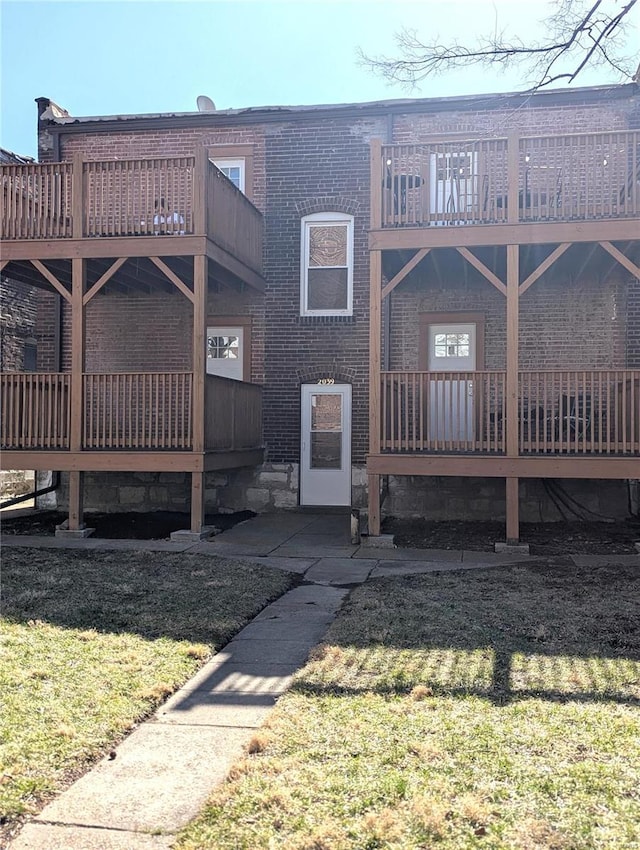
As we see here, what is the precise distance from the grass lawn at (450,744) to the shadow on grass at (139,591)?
105 centimetres

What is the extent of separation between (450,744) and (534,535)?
282 inches

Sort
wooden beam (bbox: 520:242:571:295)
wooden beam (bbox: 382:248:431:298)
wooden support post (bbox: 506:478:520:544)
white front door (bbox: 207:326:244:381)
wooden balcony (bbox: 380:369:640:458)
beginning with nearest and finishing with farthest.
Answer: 1. wooden beam (bbox: 520:242:571:295)
2. wooden balcony (bbox: 380:369:640:458)
3. wooden support post (bbox: 506:478:520:544)
4. wooden beam (bbox: 382:248:431:298)
5. white front door (bbox: 207:326:244:381)

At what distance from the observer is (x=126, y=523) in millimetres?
11273

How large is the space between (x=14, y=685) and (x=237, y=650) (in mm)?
1451

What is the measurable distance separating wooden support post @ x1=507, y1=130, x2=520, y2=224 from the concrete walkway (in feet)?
14.9

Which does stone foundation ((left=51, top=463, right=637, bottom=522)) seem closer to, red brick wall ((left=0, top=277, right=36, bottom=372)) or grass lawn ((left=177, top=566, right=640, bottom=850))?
red brick wall ((left=0, top=277, right=36, bottom=372))

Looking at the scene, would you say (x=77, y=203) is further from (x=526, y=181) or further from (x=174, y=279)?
(x=526, y=181)

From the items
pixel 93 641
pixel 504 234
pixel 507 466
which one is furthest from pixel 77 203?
pixel 93 641

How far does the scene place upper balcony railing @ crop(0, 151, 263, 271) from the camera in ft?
33.7

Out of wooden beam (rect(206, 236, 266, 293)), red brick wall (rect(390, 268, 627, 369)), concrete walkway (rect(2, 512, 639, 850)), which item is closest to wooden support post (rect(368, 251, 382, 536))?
concrete walkway (rect(2, 512, 639, 850))

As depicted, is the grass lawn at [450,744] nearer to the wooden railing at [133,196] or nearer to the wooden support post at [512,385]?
the wooden support post at [512,385]

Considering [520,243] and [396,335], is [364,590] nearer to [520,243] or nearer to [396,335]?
[520,243]

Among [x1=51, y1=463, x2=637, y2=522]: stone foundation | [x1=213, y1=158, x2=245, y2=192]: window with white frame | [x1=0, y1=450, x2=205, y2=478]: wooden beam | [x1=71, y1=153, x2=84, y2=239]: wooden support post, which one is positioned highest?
[x1=213, y1=158, x2=245, y2=192]: window with white frame

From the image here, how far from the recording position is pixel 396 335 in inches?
484
